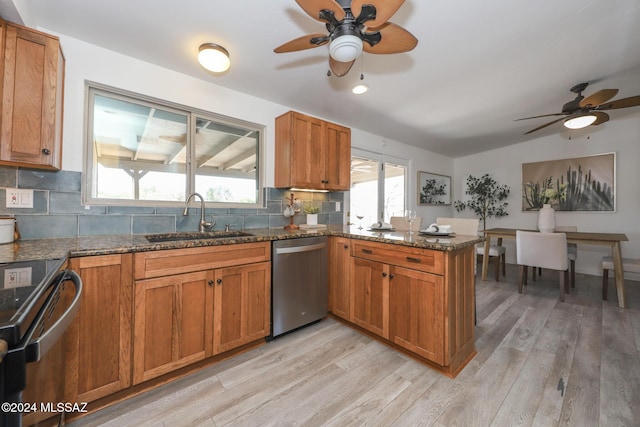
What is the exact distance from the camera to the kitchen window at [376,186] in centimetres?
391

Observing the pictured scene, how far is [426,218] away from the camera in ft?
17.1

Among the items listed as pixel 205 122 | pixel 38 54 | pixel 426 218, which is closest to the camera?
pixel 38 54

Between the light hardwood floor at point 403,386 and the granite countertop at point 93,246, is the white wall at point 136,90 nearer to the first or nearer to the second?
the granite countertop at point 93,246

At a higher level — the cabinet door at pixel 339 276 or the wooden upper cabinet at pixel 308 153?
the wooden upper cabinet at pixel 308 153

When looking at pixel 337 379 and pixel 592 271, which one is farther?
pixel 592 271

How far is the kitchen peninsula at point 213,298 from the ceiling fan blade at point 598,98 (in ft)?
7.34

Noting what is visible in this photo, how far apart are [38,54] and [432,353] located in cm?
316

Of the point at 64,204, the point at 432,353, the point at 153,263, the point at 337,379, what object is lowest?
the point at 337,379

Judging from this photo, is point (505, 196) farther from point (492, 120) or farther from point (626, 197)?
point (492, 120)

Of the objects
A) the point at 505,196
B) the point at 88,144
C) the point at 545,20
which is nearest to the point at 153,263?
the point at 88,144

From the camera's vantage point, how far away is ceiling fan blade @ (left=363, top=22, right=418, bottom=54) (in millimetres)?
1399

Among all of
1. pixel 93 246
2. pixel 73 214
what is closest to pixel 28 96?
pixel 73 214

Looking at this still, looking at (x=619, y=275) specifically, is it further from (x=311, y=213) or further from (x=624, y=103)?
(x=311, y=213)

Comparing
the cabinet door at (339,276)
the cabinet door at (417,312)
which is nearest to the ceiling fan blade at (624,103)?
the cabinet door at (417,312)
